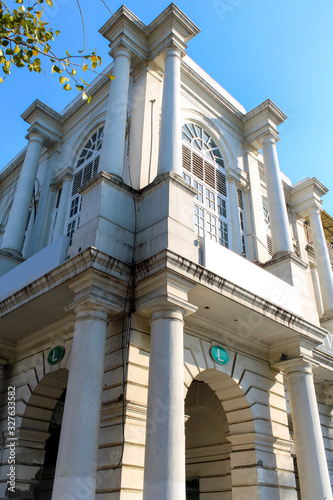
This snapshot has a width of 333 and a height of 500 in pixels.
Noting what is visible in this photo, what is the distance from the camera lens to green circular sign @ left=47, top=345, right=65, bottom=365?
10.3 meters

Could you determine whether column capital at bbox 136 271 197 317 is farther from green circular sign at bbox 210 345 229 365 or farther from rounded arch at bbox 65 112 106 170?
rounded arch at bbox 65 112 106 170

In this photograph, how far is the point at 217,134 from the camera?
48.7 ft

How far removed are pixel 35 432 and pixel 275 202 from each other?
9.22 meters

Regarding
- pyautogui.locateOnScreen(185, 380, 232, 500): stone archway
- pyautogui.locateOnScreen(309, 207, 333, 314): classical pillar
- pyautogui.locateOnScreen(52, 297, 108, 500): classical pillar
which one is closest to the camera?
pyautogui.locateOnScreen(52, 297, 108, 500): classical pillar

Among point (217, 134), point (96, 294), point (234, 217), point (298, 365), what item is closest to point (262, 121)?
point (217, 134)

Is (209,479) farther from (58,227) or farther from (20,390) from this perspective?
(58,227)

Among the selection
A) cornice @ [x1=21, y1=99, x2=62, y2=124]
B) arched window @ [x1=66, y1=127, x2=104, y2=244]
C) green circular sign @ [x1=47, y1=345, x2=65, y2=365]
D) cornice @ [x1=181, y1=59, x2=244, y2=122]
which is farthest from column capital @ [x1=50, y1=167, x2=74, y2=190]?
green circular sign @ [x1=47, y1=345, x2=65, y2=365]

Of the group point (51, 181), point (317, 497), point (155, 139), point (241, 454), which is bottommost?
point (317, 497)

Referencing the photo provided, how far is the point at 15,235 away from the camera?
1362 centimetres

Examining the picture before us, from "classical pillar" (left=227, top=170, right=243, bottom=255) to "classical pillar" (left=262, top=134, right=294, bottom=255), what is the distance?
3.29 ft

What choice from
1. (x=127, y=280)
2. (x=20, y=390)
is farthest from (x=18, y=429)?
(x=127, y=280)

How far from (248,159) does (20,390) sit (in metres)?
10.3

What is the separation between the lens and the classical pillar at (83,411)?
6996 mm

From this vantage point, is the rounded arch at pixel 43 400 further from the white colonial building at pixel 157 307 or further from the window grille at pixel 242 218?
the window grille at pixel 242 218
